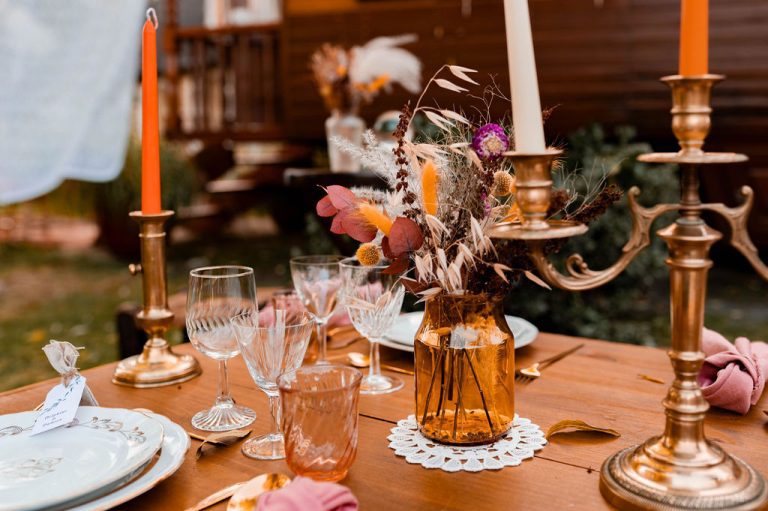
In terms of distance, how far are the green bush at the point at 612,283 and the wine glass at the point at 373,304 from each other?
2522 millimetres

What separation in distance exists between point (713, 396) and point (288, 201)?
609cm

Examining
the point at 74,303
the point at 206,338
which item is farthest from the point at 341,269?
the point at 74,303

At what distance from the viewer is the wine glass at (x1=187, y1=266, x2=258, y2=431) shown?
42.2 inches

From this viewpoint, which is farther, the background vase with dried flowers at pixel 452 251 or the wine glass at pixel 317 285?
the wine glass at pixel 317 285

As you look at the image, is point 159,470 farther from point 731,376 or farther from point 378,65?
point 378,65

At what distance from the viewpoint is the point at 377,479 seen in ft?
2.88

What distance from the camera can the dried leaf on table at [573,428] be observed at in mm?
997

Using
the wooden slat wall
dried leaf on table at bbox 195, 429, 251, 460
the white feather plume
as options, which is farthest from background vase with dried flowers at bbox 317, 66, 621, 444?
the wooden slat wall

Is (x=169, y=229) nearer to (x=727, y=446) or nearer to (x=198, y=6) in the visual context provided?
(x=198, y=6)

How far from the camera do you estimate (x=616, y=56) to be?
5.30m

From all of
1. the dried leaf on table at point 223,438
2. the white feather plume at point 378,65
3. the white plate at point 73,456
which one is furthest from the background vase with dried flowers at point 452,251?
the white feather plume at point 378,65

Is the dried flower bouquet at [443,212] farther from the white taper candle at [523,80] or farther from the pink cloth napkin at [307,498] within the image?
the pink cloth napkin at [307,498]

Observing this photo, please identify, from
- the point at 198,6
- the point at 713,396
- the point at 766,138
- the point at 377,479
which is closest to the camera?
the point at 377,479

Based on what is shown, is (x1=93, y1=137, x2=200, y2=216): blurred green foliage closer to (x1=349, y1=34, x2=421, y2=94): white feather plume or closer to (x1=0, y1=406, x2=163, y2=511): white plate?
(x1=349, y1=34, x2=421, y2=94): white feather plume
